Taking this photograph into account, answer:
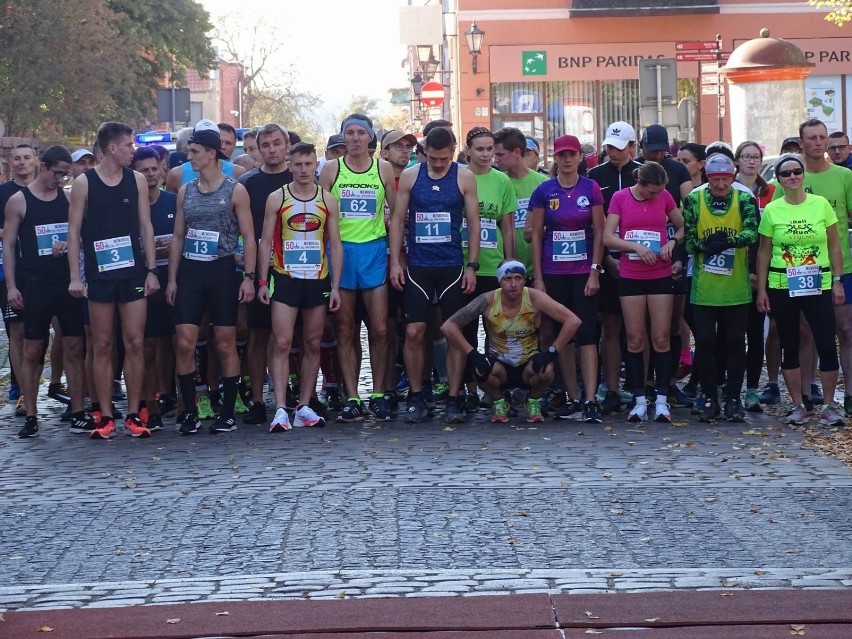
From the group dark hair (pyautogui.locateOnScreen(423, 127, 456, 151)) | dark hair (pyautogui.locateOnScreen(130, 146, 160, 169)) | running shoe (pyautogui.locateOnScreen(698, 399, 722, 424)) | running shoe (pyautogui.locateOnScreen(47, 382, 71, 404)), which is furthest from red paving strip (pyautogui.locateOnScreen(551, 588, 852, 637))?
running shoe (pyautogui.locateOnScreen(47, 382, 71, 404))

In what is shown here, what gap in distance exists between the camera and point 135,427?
10406mm

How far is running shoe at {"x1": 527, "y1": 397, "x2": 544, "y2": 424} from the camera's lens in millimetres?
10734

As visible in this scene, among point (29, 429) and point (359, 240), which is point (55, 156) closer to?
point (29, 429)

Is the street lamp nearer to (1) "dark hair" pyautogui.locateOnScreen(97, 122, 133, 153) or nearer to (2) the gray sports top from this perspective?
(2) the gray sports top

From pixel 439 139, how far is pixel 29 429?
12.2 feet

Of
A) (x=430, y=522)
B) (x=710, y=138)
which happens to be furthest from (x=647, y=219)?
(x=710, y=138)

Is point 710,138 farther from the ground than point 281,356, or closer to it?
farther from the ground

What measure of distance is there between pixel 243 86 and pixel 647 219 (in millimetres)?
79788

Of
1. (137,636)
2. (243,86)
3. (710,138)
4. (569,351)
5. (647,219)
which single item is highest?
(243,86)

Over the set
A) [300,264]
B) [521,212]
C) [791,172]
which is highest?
[791,172]

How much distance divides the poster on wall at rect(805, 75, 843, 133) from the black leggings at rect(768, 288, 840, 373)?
27842mm

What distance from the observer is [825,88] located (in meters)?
36.9

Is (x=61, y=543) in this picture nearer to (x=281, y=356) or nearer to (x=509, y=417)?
(x=281, y=356)

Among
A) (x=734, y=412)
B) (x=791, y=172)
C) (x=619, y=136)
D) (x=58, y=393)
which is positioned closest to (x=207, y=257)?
(x=58, y=393)
